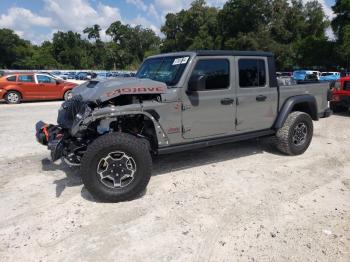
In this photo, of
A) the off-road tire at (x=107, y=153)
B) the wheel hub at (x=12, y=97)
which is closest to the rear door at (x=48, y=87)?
the wheel hub at (x=12, y=97)

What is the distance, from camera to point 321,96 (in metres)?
6.68

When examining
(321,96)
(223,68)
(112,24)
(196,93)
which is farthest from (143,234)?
(112,24)

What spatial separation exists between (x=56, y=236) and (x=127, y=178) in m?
1.15

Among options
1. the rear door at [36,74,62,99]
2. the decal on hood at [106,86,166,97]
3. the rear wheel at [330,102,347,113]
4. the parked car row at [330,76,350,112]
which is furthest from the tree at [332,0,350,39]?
the decal on hood at [106,86,166,97]

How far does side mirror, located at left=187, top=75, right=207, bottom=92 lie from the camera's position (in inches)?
181

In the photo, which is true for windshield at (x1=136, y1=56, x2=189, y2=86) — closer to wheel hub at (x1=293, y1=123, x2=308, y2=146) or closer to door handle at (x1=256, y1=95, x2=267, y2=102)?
door handle at (x1=256, y1=95, x2=267, y2=102)

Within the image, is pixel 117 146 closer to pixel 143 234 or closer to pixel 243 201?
pixel 143 234

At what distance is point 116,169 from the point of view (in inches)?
166

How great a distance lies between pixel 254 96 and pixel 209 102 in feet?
3.22

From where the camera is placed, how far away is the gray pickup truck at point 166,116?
13.7ft

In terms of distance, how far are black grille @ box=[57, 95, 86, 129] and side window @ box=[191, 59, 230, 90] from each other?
162 cm

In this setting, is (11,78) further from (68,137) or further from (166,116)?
(166,116)

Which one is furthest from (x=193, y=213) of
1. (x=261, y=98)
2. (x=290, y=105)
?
(x=290, y=105)

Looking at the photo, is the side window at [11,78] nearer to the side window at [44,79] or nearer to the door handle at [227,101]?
the side window at [44,79]
